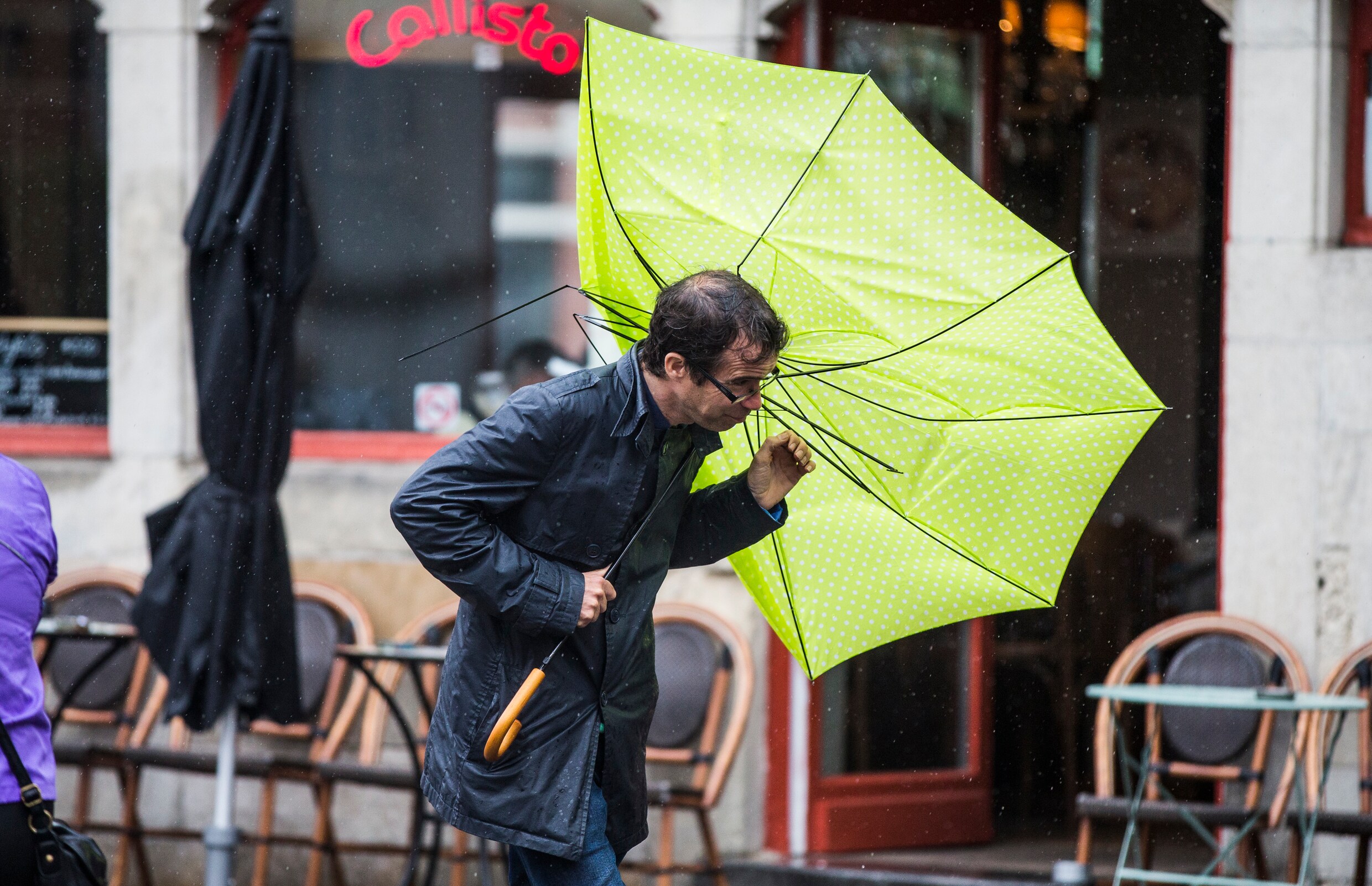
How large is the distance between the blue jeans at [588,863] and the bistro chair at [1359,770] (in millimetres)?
3123

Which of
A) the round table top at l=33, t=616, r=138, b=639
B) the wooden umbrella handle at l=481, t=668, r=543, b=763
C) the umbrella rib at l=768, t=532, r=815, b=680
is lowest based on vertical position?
the round table top at l=33, t=616, r=138, b=639

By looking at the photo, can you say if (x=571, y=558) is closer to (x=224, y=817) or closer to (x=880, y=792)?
(x=224, y=817)

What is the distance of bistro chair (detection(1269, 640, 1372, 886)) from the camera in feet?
17.4

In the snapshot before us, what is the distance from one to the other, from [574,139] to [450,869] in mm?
2981

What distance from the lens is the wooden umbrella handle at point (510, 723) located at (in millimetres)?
2873

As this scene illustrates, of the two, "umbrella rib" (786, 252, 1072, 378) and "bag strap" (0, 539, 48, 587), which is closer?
"umbrella rib" (786, 252, 1072, 378)

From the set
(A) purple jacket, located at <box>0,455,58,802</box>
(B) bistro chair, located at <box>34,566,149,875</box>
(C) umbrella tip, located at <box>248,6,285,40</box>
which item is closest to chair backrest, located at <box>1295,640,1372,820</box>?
(A) purple jacket, located at <box>0,455,58,802</box>

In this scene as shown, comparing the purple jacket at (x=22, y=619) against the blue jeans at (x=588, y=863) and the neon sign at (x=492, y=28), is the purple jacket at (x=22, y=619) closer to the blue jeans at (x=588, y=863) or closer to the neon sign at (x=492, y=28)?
the blue jeans at (x=588, y=863)

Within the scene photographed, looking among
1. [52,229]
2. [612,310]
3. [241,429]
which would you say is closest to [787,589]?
[612,310]

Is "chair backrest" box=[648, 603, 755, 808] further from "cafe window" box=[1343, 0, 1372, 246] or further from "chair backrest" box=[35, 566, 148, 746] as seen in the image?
"cafe window" box=[1343, 0, 1372, 246]

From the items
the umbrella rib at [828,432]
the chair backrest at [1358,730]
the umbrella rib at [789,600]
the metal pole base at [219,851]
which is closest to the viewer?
the umbrella rib at [828,432]

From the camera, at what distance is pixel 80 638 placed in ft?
19.3

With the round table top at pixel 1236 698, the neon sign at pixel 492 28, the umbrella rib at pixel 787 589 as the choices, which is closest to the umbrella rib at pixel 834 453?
the umbrella rib at pixel 787 589

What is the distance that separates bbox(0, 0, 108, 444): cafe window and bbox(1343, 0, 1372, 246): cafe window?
16.4ft
